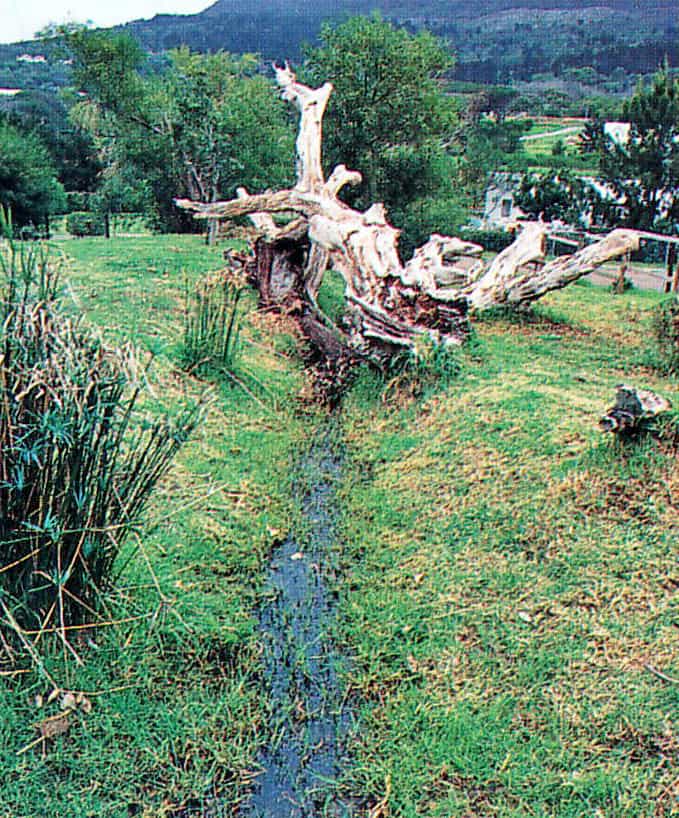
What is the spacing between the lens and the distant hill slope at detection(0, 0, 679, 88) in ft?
48.1

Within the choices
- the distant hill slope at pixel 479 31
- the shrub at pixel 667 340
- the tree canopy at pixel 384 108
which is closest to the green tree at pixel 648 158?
the distant hill slope at pixel 479 31

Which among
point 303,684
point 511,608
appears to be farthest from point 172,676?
point 511,608

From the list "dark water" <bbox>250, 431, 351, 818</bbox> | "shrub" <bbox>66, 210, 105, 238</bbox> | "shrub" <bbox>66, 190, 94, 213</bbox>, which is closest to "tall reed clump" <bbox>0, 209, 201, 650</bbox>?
"dark water" <bbox>250, 431, 351, 818</bbox>

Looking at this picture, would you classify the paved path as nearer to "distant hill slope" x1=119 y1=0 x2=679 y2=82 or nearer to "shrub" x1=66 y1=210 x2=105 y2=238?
"distant hill slope" x1=119 y1=0 x2=679 y2=82

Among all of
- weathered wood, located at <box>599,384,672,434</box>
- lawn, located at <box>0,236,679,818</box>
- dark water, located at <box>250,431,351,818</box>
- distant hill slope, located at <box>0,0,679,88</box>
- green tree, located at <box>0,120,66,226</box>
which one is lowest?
dark water, located at <box>250,431,351,818</box>

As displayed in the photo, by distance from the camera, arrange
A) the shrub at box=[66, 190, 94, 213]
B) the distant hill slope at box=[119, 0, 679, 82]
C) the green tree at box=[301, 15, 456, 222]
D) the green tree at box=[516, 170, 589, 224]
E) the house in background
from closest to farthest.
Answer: the green tree at box=[301, 15, 456, 222] < the green tree at box=[516, 170, 589, 224] < the shrub at box=[66, 190, 94, 213] < the distant hill slope at box=[119, 0, 679, 82] < the house in background

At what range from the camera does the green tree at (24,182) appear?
9289mm

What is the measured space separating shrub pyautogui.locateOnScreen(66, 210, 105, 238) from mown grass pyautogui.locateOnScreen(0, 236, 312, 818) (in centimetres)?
975

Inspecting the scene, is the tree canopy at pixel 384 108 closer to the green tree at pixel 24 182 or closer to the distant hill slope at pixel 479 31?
the distant hill slope at pixel 479 31

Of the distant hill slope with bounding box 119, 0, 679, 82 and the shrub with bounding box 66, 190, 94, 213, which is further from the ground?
the distant hill slope with bounding box 119, 0, 679, 82

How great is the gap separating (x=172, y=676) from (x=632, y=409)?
190 centimetres

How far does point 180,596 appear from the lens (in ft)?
8.29

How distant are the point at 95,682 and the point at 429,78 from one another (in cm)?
1109

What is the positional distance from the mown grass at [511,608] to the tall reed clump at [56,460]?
2.80ft
